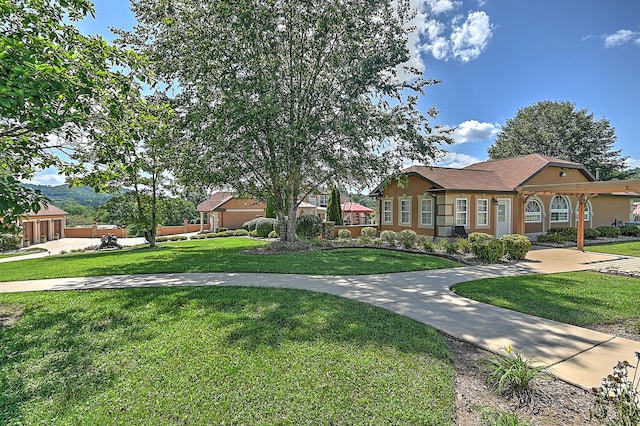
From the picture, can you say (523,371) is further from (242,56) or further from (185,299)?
(242,56)

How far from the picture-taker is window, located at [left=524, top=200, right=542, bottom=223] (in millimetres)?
17484

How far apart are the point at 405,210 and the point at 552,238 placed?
7310 millimetres

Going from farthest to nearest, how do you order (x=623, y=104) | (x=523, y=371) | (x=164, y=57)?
(x=623, y=104)
(x=164, y=57)
(x=523, y=371)

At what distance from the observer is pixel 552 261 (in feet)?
36.6

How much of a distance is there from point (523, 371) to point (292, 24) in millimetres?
12864

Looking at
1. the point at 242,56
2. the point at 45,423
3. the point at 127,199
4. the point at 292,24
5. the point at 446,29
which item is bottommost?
the point at 45,423

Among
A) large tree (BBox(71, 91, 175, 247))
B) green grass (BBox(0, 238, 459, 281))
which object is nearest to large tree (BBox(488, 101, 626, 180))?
green grass (BBox(0, 238, 459, 281))

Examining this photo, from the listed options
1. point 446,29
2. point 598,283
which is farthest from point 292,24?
point 598,283

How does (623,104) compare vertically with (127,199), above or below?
above

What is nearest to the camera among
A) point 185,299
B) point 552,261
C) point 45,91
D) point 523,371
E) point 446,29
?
point 523,371

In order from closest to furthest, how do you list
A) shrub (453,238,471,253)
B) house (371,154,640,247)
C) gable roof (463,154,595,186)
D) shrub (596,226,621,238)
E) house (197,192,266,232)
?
1. shrub (453,238,471,253)
2. house (371,154,640,247)
3. gable roof (463,154,595,186)
4. shrub (596,226,621,238)
5. house (197,192,266,232)

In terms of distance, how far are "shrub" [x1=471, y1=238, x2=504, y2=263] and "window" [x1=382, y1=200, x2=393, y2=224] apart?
8.02m

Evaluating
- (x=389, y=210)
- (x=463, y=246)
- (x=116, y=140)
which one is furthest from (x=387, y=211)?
(x=116, y=140)

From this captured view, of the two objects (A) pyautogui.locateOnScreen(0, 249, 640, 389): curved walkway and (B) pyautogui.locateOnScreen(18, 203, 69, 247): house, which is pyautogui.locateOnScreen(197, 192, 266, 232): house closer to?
(B) pyautogui.locateOnScreen(18, 203, 69, 247): house
